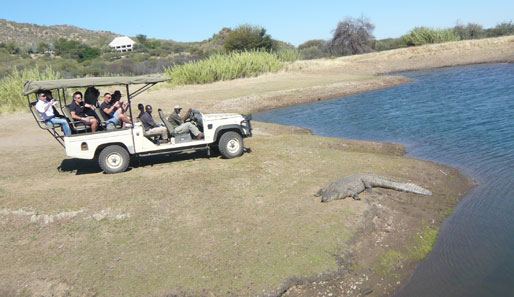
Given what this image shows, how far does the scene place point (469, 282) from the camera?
6172 mm

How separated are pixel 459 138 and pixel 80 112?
10.9 meters

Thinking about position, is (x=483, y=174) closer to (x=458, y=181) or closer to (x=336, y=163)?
(x=458, y=181)

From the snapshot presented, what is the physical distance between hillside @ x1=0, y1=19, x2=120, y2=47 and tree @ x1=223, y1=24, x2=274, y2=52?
37.7m

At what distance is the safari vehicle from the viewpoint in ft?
32.6

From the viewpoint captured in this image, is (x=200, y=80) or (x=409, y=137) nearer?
(x=409, y=137)

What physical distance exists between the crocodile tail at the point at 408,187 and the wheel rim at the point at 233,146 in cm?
379

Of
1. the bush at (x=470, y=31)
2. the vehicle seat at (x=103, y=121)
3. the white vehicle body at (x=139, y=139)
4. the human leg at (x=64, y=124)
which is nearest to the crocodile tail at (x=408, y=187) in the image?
the white vehicle body at (x=139, y=139)

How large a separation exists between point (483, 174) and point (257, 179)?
524cm

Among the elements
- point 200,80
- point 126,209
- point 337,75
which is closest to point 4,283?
point 126,209

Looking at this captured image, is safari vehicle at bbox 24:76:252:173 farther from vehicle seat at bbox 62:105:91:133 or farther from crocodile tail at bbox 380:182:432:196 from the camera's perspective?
crocodile tail at bbox 380:182:432:196

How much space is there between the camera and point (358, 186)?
28.9 ft

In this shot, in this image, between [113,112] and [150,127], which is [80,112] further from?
[150,127]

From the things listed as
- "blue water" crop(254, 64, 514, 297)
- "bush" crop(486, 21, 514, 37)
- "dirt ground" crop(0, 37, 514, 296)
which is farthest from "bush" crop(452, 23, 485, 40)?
"dirt ground" crop(0, 37, 514, 296)

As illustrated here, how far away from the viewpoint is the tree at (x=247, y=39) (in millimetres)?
45156
